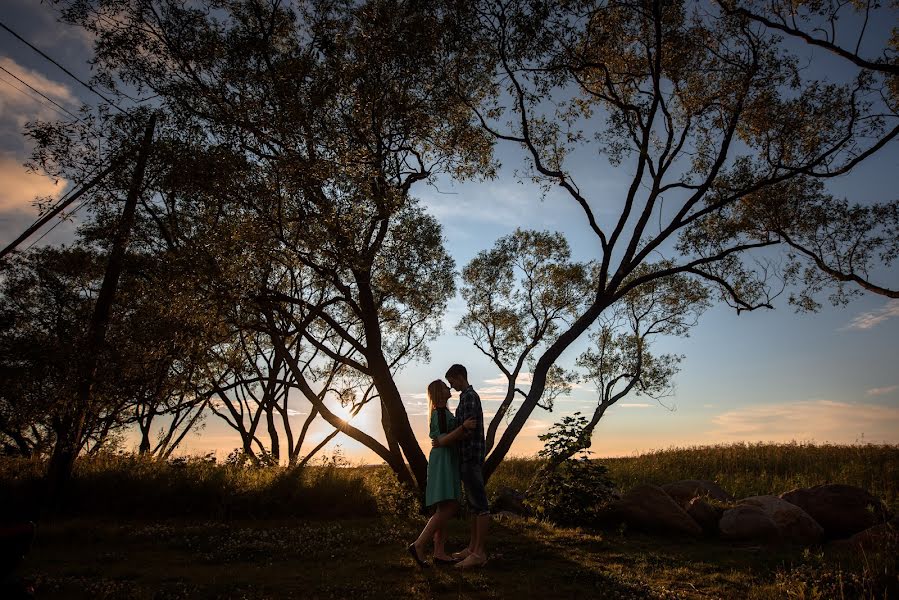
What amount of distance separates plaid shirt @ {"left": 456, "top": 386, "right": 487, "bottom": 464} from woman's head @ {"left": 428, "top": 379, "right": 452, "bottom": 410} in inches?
10.6

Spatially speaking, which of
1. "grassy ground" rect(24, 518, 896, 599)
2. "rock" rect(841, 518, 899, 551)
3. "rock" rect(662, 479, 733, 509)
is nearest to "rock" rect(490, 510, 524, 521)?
"grassy ground" rect(24, 518, 896, 599)

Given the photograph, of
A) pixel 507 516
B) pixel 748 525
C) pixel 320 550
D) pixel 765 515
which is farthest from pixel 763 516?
pixel 320 550

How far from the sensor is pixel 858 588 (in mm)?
7961

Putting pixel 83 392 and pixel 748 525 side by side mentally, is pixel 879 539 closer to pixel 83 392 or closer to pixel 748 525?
pixel 748 525

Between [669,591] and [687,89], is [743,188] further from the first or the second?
[669,591]

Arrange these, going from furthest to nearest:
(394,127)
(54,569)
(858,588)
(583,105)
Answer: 1. (583,105)
2. (394,127)
3. (54,569)
4. (858,588)

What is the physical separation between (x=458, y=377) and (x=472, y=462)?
4.91 feet

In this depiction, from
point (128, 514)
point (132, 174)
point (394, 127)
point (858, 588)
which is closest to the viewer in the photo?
point (858, 588)

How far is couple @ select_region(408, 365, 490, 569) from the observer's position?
960 centimetres

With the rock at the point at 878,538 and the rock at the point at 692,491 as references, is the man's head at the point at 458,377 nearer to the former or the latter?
the rock at the point at 878,538

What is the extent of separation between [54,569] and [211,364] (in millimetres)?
9137

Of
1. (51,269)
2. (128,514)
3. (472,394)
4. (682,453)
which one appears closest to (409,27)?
(472,394)

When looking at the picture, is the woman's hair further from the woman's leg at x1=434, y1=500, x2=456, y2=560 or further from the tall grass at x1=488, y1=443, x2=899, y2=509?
the tall grass at x1=488, y1=443, x2=899, y2=509

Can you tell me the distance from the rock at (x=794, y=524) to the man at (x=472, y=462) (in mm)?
8662
